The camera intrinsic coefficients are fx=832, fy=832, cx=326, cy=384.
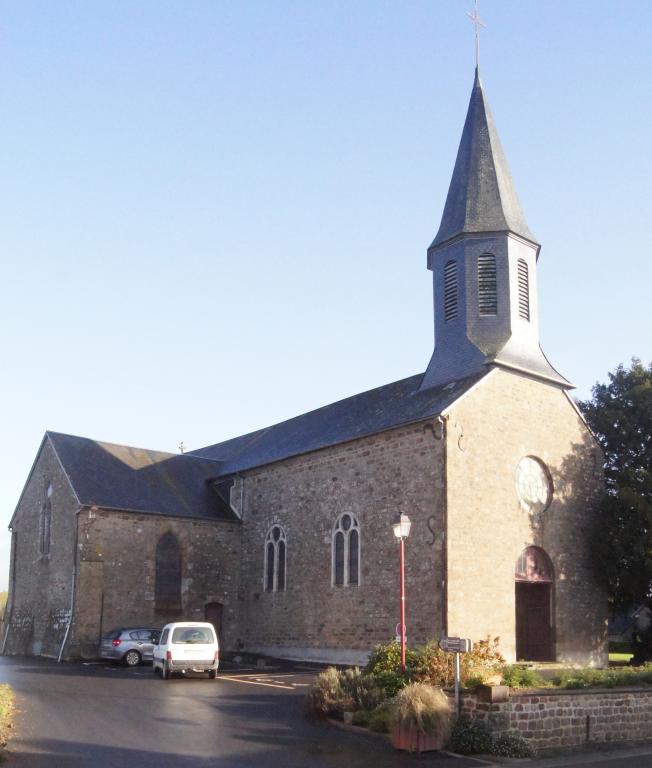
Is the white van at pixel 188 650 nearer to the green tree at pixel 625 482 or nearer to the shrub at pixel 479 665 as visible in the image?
the shrub at pixel 479 665

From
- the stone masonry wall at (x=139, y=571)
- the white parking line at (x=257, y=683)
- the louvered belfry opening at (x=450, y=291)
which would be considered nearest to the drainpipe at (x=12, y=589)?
the stone masonry wall at (x=139, y=571)

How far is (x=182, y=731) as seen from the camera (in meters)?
13.3

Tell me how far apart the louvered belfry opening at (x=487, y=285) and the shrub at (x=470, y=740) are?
16198 mm

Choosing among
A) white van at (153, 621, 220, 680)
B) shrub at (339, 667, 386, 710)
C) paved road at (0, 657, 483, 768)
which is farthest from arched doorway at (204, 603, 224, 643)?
shrub at (339, 667, 386, 710)

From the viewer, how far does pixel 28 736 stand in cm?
1259

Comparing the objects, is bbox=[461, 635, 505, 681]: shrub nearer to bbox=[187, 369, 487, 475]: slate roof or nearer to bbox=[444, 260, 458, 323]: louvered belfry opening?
bbox=[187, 369, 487, 475]: slate roof

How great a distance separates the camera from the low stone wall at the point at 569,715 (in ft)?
42.0

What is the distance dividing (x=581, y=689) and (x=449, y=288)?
54.0 ft

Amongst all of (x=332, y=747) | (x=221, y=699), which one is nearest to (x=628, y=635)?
(x=221, y=699)

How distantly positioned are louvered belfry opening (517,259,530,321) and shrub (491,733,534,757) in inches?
658

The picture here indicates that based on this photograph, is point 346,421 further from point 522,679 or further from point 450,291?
point 522,679

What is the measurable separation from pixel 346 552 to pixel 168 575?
8303mm

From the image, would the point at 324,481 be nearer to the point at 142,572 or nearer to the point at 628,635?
the point at 142,572

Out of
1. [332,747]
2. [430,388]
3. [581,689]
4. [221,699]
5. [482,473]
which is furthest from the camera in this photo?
[430,388]
